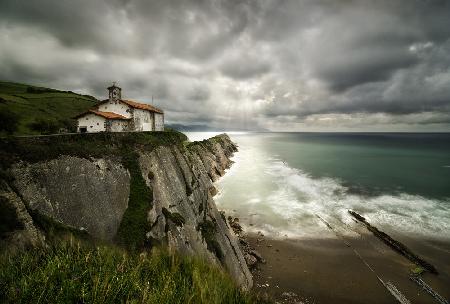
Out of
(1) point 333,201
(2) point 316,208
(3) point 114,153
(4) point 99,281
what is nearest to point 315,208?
(2) point 316,208

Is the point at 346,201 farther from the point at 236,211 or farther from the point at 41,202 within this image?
the point at 41,202

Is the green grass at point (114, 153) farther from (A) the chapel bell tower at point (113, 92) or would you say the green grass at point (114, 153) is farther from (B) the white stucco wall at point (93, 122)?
(A) the chapel bell tower at point (113, 92)

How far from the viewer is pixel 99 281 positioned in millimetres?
4887

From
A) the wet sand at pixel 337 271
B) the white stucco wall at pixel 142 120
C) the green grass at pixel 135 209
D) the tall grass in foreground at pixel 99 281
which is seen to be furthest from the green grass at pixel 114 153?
the wet sand at pixel 337 271

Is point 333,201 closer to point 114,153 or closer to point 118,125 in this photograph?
point 118,125

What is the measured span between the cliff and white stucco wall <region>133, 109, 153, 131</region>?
9676 mm

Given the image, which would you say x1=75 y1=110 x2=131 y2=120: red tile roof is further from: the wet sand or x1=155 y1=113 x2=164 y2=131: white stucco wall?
the wet sand

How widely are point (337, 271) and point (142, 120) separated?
34.1m

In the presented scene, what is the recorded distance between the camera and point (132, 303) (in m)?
4.47

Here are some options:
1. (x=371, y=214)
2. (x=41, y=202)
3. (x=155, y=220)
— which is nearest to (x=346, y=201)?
(x=371, y=214)

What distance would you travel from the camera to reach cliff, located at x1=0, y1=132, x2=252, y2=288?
14.0 meters

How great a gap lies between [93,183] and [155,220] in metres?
5.87

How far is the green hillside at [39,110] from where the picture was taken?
35.5 metres

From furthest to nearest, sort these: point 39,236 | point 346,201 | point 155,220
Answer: point 346,201 → point 155,220 → point 39,236
